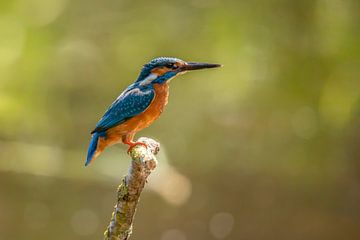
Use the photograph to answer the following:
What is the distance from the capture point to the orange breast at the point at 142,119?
9.17 feet

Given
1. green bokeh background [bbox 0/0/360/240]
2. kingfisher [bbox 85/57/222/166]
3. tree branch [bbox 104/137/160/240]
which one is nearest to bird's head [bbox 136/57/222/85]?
kingfisher [bbox 85/57/222/166]

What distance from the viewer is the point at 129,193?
237 centimetres

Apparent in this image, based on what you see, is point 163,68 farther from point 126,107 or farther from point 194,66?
point 126,107

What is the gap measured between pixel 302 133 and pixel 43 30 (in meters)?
2.54

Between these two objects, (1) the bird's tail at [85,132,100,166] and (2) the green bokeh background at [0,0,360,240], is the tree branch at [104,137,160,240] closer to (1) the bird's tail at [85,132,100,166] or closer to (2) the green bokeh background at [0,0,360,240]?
(1) the bird's tail at [85,132,100,166]

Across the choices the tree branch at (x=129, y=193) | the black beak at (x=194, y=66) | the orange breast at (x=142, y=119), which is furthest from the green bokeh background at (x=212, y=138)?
the tree branch at (x=129, y=193)

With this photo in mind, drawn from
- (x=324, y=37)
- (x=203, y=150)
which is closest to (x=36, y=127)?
(x=203, y=150)

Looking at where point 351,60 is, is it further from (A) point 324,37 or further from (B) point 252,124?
(B) point 252,124

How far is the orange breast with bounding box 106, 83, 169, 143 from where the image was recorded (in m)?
2.79

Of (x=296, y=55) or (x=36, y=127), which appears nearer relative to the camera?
(x=296, y=55)

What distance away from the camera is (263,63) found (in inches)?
261

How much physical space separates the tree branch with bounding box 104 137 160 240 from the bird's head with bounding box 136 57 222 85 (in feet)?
1.85

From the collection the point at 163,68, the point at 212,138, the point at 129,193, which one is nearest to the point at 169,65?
A: the point at 163,68

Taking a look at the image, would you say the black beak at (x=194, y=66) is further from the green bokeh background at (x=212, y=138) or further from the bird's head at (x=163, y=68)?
the green bokeh background at (x=212, y=138)
